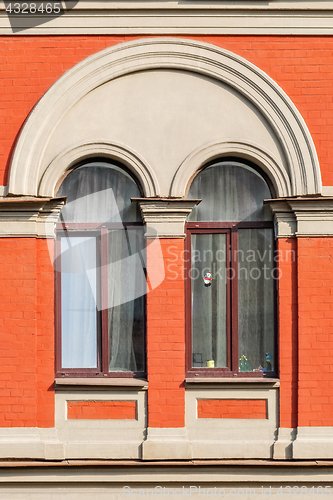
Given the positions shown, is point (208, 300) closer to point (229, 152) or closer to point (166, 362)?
point (166, 362)

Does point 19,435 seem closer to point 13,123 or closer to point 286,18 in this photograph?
point 13,123

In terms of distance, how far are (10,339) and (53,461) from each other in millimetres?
1407

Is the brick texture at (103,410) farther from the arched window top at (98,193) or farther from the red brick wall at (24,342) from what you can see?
the arched window top at (98,193)

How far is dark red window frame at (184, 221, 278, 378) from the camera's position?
5980 millimetres

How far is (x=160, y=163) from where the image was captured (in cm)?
593

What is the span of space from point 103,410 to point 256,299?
6.94 feet

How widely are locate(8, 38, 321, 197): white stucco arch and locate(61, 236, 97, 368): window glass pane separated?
28.5 inches

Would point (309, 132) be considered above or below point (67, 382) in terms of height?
above

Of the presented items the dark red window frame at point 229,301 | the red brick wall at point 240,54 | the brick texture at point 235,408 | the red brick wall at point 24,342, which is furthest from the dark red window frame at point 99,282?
the brick texture at point 235,408

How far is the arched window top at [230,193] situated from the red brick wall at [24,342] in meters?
1.94

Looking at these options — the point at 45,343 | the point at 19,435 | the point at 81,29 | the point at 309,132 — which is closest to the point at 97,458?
the point at 19,435

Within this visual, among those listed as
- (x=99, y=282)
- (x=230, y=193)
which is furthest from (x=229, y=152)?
(x=99, y=282)

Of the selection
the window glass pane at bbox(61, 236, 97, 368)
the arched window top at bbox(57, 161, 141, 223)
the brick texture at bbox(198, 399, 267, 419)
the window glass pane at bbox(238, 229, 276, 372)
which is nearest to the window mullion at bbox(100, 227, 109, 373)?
the window glass pane at bbox(61, 236, 97, 368)

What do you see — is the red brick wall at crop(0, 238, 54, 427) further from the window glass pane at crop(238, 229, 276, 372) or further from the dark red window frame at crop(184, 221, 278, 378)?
the window glass pane at crop(238, 229, 276, 372)
